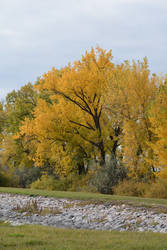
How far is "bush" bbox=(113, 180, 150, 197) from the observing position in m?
20.3

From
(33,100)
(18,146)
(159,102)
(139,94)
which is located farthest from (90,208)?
(33,100)

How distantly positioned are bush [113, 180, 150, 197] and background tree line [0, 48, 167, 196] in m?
0.06

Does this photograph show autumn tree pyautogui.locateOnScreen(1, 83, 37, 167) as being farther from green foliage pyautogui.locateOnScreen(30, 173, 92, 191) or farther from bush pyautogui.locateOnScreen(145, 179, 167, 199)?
bush pyautogui.locateOnScreen(145, 179, 167, 199)

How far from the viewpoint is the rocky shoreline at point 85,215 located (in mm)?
10883

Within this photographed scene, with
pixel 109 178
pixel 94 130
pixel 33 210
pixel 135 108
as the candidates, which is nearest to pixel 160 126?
pixel 135 108

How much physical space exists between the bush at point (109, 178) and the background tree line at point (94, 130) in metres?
0.07

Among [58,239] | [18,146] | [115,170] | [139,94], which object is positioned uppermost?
[139,94]

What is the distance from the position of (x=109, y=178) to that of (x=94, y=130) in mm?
5166

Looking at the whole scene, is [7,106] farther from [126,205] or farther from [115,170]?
[126,205]

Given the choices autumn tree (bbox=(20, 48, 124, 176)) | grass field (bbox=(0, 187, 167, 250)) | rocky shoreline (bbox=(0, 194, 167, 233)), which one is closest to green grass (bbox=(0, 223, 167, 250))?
grass field (bbox=(0, 187, 167, 250))

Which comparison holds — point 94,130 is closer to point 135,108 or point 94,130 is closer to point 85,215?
point 135,108

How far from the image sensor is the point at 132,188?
68.5 ft

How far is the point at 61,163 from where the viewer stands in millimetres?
28125

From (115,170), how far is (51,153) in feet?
24.5
